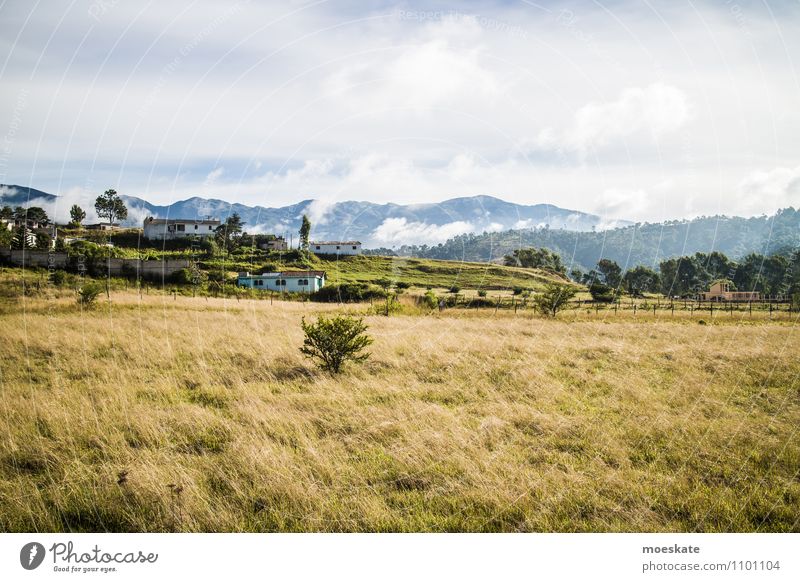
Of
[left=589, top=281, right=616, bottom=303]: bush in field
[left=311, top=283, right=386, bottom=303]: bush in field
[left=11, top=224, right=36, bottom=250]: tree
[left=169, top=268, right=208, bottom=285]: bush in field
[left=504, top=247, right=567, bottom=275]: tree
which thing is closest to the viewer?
[left=11, top=224, right=36, bottom=250]: tree

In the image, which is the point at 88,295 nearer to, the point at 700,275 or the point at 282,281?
the point at 282,281

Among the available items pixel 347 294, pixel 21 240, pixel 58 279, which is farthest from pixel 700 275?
pixel 21 240

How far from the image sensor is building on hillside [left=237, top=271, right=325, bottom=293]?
61.8m

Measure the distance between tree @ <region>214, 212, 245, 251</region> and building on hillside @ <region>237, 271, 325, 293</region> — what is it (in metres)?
24.3

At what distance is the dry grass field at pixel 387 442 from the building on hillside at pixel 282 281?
48538 mm

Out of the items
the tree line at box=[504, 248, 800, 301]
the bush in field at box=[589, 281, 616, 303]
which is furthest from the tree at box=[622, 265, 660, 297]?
the bush in field at box=[589, 281, 616, 303]

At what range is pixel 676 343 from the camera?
18656 millimetres

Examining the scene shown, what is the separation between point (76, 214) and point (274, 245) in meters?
45.6

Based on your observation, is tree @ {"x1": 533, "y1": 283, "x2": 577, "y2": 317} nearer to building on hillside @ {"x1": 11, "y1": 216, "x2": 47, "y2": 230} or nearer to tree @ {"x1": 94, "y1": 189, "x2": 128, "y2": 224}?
building on hillside @ {"x1": 11, "y1": 216, "x2": 47, "y2": 230}

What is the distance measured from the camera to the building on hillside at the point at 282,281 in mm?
61750

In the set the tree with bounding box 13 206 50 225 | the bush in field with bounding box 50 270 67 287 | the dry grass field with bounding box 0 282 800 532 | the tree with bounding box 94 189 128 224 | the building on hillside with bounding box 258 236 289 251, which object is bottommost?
the dry grass field with bounding box 0 282 800 532

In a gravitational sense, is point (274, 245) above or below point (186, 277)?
above

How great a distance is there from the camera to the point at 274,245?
319ft

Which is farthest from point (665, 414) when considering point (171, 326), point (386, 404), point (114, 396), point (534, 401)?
point (171, 326)
